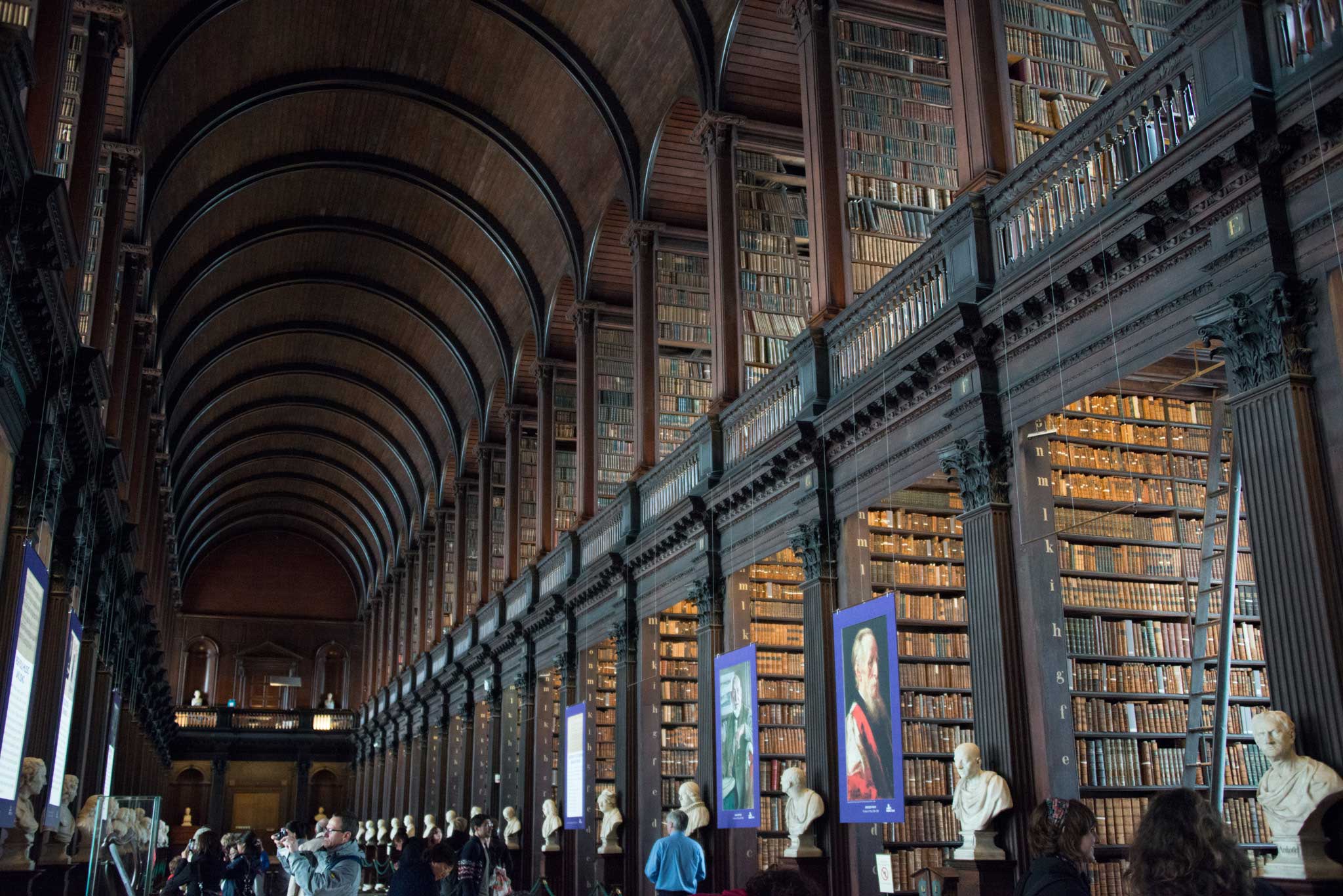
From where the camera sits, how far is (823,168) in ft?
31.9

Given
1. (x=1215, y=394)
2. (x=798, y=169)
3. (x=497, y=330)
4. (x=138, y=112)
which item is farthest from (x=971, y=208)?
(x=497, y=330)

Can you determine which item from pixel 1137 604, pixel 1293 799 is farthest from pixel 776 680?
pixel 1293 799

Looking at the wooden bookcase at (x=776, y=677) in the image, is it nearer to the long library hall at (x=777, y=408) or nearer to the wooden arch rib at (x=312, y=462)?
the long library hall at (x=777, y=408)

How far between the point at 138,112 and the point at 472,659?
10.8 m

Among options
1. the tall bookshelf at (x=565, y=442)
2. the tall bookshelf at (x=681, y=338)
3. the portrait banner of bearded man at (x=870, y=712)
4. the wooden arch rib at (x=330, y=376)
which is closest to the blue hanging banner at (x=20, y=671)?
the portrait banner of bearded man at (x=870, y=712)

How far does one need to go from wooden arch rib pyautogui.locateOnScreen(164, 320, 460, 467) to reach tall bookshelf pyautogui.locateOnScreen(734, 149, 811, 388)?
1324 cm

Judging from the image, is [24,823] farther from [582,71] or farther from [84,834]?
[582,71]

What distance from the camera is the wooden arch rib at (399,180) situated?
17.7 meters

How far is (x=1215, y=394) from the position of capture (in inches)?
326

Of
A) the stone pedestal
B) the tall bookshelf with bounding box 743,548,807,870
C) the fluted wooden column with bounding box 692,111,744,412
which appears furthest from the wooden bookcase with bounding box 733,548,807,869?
the stone pedestal

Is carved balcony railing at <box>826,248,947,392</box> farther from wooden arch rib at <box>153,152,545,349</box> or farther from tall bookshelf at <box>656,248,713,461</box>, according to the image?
wooden arch rib at <box>153,152,545,349</box>

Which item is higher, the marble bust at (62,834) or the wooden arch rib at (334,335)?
the wooden arch rib at (334,335)

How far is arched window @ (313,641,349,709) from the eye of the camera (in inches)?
1598

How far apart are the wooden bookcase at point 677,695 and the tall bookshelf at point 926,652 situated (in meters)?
3.45
